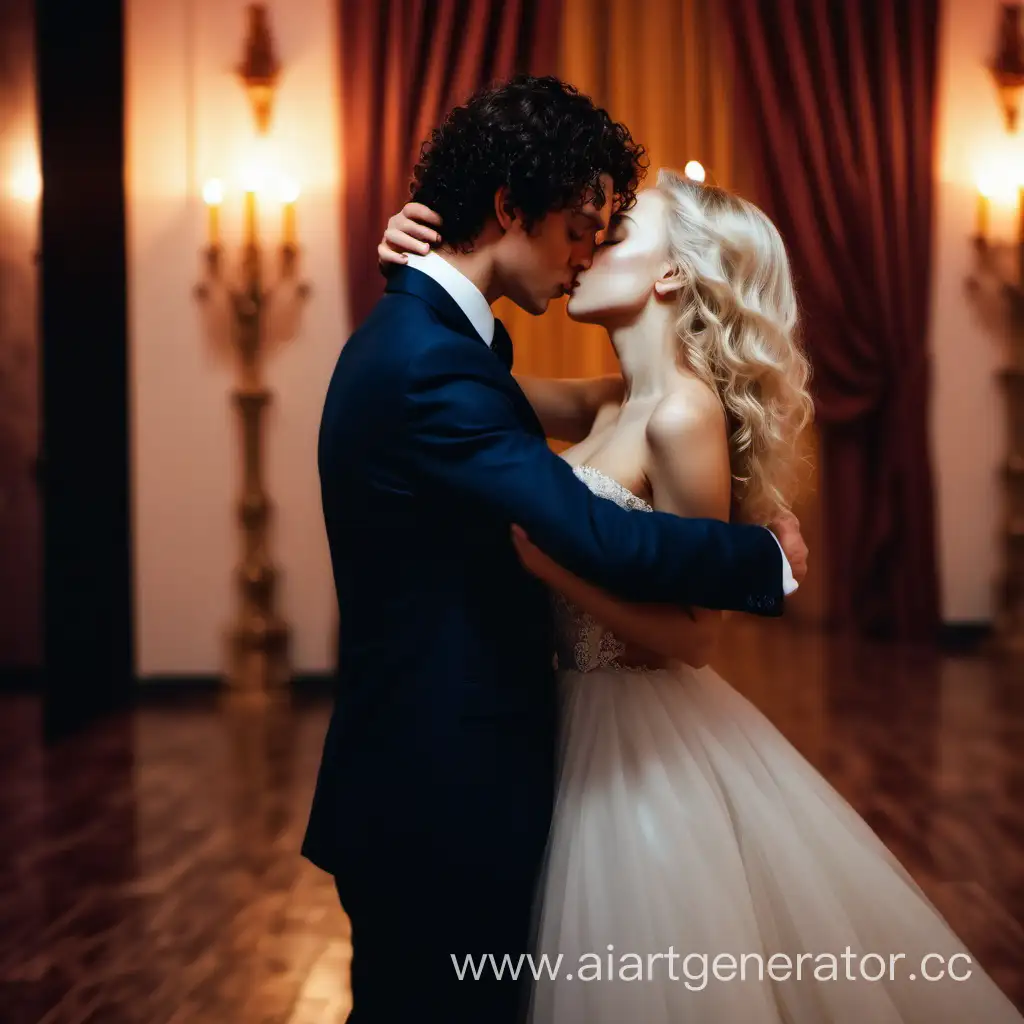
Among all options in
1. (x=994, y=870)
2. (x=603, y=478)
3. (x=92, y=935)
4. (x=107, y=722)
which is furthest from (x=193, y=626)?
(x=603, y=478)

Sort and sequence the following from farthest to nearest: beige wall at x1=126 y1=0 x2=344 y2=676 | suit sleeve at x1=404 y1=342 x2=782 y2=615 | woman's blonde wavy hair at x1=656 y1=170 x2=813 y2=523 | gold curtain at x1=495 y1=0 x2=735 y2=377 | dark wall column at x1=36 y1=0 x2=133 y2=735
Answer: gold curtain at x1=495 y1=0 x2=735 y2=377 → beige wall at x1=126 y1=0 x2=344 y2=676 → dark wall column at x1=36 y1=0 x2=133 y2=735 → woman's blonde wavy hair at x1=656 y1=170 x2=813 y2=523 → suit sleeve at x1=404 y1=342 x2=782 y2=615

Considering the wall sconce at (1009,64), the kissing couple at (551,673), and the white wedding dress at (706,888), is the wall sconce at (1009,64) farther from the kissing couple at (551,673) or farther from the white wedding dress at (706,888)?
the white wedding dress at (706,888)

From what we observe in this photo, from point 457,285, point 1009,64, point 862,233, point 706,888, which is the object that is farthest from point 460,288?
point 1009,64

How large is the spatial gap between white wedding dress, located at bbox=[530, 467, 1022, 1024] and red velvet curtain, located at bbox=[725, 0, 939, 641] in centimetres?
399

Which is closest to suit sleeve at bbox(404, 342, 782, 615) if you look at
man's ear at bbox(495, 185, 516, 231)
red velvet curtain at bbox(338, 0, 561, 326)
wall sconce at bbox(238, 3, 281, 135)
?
man's ear at bbox(495, 185, 516, 231)

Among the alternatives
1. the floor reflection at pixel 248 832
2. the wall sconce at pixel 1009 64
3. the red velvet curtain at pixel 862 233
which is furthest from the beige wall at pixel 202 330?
the wall sconce at pixel 1009 64

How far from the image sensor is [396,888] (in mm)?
1465

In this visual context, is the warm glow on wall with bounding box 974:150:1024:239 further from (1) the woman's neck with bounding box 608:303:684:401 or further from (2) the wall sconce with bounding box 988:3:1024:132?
(1) the woman's neck with bounding box 608:303:684:401

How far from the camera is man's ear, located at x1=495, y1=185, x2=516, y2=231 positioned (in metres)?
1.52

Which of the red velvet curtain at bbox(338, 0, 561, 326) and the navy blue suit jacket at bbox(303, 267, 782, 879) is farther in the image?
the red velvet curtain at bbox(338, 0, 561, 326)

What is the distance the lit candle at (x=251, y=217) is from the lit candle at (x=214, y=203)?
0.46 feet

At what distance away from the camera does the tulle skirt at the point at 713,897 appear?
1.46m

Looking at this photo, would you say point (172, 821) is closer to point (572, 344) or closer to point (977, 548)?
point (572, 344)

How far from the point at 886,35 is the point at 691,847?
4904mm
